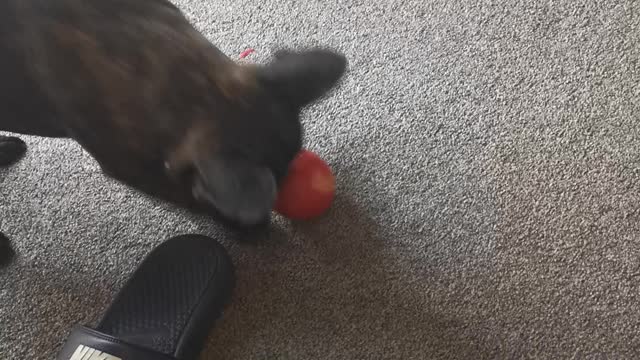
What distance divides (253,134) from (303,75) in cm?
12

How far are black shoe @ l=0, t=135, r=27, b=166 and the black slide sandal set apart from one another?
34 centimetres

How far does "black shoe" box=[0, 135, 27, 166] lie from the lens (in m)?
1.32

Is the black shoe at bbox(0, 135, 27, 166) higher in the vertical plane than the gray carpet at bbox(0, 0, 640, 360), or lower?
lower

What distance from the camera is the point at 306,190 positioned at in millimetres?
1106

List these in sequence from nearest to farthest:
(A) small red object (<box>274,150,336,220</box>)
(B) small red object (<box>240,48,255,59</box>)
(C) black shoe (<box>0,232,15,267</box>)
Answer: (A) small red object (<box>274,150,336,220</box>) < (C) black shoe (<box>0,232,15,267</box>) < (B) small red object (<box>240,48,255,59</box>)

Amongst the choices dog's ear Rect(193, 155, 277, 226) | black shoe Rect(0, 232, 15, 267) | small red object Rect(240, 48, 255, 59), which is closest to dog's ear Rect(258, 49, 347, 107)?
dog's ear Rect(193, 155, 277, 226)

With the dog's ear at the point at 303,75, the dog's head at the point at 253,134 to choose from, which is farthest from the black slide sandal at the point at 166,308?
the dog's ear at the point at 303,75

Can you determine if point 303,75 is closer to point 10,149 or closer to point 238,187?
point 238,187

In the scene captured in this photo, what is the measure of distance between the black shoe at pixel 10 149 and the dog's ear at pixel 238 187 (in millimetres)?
611

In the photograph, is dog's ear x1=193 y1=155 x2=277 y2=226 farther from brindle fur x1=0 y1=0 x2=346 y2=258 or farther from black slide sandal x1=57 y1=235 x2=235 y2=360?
black slide sandal x1=57 y1=235 x2=235 y2=360

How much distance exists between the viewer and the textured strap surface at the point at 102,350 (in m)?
1.09

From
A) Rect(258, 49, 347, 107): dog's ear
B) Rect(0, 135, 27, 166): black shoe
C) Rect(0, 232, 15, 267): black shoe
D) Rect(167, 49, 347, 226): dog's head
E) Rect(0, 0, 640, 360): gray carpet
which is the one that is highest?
Rect(258, 49, 347, 107): dog's ear

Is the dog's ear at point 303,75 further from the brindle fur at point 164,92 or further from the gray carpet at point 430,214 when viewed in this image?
the gray carpet at point 430,214

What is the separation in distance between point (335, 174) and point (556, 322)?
1.41 feet
